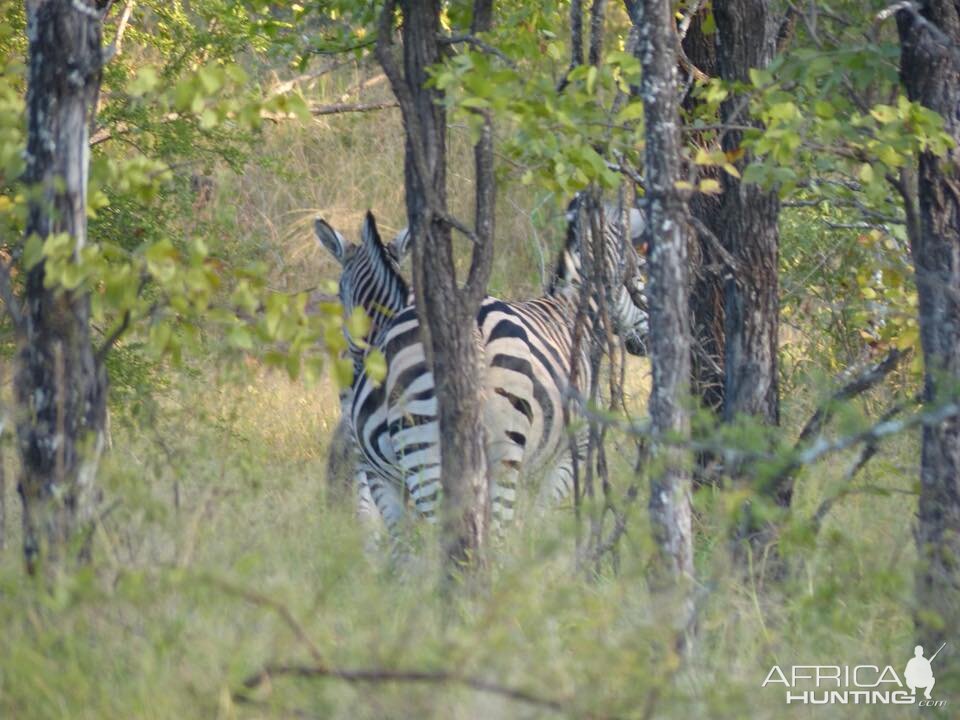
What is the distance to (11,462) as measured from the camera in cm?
725

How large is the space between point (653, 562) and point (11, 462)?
4.34 m

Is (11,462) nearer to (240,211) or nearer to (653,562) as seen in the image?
(653,562)

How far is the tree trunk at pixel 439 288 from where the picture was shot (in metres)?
4.77

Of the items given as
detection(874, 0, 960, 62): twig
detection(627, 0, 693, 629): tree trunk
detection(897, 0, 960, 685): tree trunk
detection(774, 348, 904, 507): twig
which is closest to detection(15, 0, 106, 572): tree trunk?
detection(627, 0, 693, 629): tree trunk

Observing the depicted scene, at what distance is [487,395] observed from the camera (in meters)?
6.39

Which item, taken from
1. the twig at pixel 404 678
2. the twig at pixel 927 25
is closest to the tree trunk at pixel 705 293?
the twig at pixel 927 25

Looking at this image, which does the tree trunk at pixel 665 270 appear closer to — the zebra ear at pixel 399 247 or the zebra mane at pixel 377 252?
the zebra mane at pixel 377 252

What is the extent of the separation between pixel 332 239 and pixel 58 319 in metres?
4.03

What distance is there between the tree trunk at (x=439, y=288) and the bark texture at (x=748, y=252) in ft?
3.67

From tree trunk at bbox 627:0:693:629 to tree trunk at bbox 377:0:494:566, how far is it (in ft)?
2.65

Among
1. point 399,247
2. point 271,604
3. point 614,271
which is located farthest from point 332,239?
point 271,604

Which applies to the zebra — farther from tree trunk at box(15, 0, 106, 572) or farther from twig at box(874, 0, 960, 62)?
twig at box(874, 0, 960, 62)

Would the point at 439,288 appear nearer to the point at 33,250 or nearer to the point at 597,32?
the point at 597,32

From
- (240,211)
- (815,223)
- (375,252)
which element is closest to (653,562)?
(375,252)
